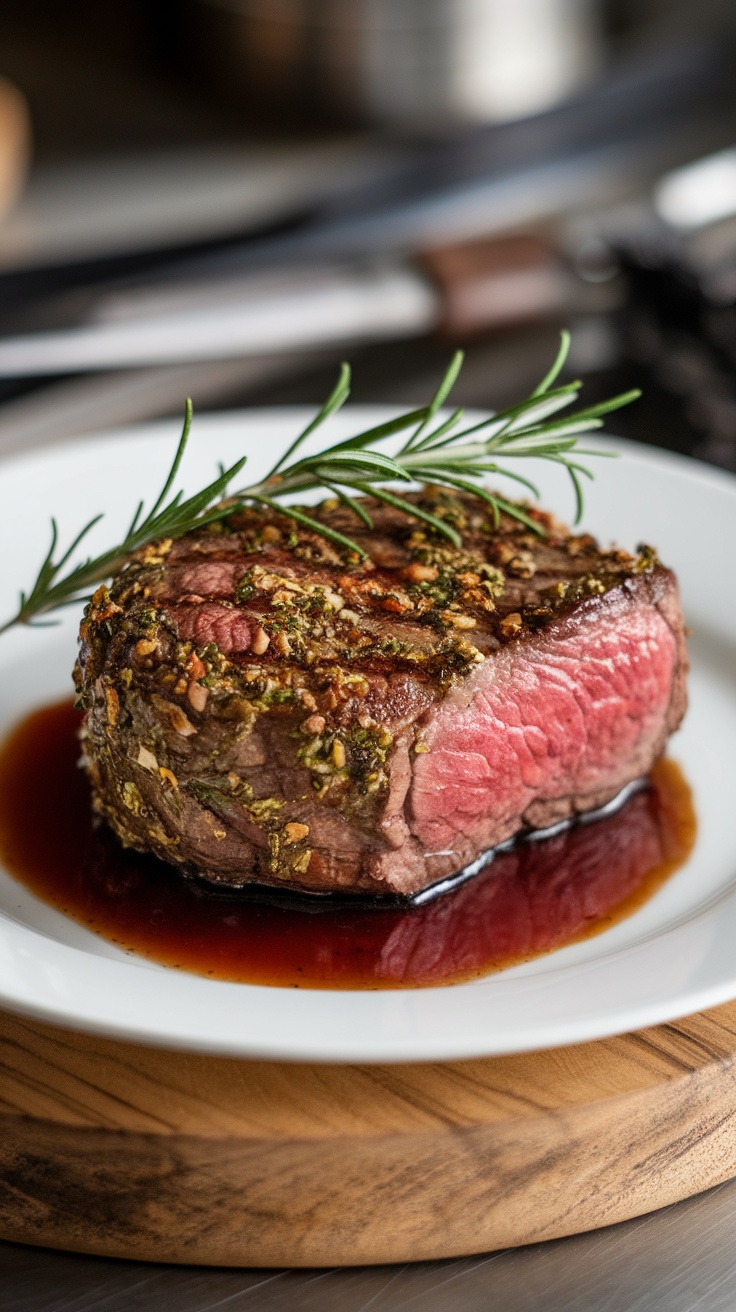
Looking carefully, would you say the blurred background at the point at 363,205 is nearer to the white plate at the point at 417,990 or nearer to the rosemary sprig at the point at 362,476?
the white plate at the point at 417,990

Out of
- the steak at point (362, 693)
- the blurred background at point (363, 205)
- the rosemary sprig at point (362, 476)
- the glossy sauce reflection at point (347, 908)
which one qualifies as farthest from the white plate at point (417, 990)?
the blurred background at point (363, 205)

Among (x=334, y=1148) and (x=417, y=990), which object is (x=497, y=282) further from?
(x=334, y=1148)

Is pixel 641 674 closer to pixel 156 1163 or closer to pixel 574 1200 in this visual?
pixel 574 1200

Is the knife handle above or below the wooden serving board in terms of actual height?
above

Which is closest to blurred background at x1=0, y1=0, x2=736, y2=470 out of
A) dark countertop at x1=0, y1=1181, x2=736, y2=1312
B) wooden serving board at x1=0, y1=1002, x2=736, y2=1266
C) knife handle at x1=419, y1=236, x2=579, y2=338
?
knife handle at x1=419, y1=236, x2=579, y2=338

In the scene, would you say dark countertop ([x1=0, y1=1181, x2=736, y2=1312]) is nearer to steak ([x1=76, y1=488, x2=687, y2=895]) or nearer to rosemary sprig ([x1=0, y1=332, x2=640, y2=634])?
steak ([x1=76, y1=488, x2=687, y2=895])

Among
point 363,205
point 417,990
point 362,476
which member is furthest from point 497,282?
point 417,990

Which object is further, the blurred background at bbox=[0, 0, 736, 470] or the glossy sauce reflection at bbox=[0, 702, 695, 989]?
the blurred background at bbox=[0, 0, 736, 470]
